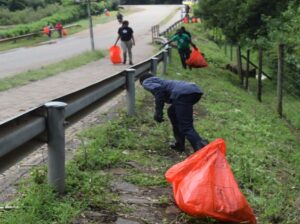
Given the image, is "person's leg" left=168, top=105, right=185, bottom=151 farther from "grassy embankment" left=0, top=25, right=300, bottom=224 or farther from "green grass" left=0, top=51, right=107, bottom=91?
"green grass" left=0, top=51, right=107, bottom=91

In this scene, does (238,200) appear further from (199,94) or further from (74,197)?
(199,94)

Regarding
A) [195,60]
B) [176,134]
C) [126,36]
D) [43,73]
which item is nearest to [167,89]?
[176,134]

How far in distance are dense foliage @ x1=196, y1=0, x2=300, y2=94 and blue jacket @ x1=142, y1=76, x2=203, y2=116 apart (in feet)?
29.3

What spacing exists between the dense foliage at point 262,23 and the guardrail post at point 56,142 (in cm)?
1129

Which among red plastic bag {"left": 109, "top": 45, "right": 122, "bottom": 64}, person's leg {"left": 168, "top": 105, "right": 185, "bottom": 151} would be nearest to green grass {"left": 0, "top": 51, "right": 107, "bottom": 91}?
red plastic bag {"left": 109, "top": 45, "right": 122, "bottom": 64}

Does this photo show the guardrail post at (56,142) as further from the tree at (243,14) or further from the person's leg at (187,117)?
the tree at (243,14)

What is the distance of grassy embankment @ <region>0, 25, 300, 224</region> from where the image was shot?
4.15 m

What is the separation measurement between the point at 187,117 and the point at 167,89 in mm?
409

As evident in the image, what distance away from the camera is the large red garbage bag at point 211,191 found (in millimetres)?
4000

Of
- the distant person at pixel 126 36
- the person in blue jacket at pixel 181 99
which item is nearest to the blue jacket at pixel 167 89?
the person in blue jacket at pixel 181 99

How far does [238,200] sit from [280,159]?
3772 mm

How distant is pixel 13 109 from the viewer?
977 centimetres

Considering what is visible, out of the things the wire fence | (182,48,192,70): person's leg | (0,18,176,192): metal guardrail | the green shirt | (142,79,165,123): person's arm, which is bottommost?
the wire fence

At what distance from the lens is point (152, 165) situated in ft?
18.6
